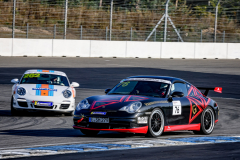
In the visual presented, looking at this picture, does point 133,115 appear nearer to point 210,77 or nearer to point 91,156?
point 91,156

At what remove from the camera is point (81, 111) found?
8.74m

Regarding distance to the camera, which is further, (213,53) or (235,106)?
(213,53)

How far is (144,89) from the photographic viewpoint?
30.8 feet

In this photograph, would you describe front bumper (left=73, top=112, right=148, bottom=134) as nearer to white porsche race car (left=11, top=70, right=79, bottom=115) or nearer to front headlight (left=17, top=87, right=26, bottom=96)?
white porsche race car (left=11, top=70, right=79, bottom=115)

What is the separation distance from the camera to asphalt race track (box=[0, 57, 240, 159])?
26.9ft

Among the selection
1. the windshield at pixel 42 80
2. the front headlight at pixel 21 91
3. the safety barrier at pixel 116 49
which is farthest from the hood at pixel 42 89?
the safety barrier at pixel 116 49

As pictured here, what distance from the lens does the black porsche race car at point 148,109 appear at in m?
8.47

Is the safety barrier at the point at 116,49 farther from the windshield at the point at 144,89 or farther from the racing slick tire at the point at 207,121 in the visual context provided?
the racing slick tire at the point at 207,121

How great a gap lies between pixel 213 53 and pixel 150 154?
32.1 m

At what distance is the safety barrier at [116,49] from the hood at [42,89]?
20491mm

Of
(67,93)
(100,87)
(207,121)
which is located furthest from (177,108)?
(100,87)

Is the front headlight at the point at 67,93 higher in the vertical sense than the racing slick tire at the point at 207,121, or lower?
higher

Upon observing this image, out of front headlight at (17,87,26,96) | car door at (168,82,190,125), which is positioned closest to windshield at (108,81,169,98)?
car door at (168,82,190,125)

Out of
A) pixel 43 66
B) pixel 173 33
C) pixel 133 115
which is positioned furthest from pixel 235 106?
pixel 173 33
